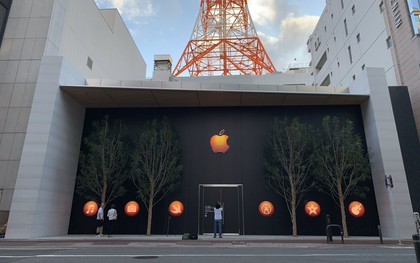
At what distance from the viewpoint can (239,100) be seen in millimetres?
16281

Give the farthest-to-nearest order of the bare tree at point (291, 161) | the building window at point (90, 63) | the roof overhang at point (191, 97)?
the building window at point (90, 63) → the roof overhang at point (191, 97) → the bare tree at point (291, 161)

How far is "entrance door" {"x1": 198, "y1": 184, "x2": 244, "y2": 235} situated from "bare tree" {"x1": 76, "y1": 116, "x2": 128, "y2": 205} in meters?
4.36

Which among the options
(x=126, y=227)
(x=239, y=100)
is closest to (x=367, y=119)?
(x=239, y=100)

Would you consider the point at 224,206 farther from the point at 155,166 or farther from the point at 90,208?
the point at 90,208

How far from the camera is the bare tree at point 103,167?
1458 centimetres

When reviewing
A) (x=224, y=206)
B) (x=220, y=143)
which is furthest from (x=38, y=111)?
(x=224, y=206)

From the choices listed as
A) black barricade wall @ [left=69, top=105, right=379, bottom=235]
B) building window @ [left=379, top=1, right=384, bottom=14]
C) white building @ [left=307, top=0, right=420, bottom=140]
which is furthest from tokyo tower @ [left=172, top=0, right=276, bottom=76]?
black barricade wall @ [left=69, top=105, right=379, bottom=235]

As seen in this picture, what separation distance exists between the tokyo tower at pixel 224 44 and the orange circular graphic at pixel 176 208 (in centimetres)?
2791

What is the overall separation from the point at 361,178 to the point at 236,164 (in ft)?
21.0

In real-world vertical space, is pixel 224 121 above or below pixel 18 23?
below

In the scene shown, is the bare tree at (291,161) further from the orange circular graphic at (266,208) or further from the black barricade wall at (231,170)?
the orange circular graphic at (266,208)

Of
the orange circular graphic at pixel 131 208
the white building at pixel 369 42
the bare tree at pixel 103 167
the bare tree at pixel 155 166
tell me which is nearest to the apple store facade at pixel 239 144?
the orange circular graphic at pixel 131 208

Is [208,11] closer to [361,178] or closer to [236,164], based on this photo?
[236,164]

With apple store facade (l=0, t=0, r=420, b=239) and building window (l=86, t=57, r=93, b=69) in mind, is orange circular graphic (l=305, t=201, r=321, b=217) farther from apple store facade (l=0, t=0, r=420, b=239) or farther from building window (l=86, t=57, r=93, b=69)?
building window (l=86, t=57, r=93, b=69)
